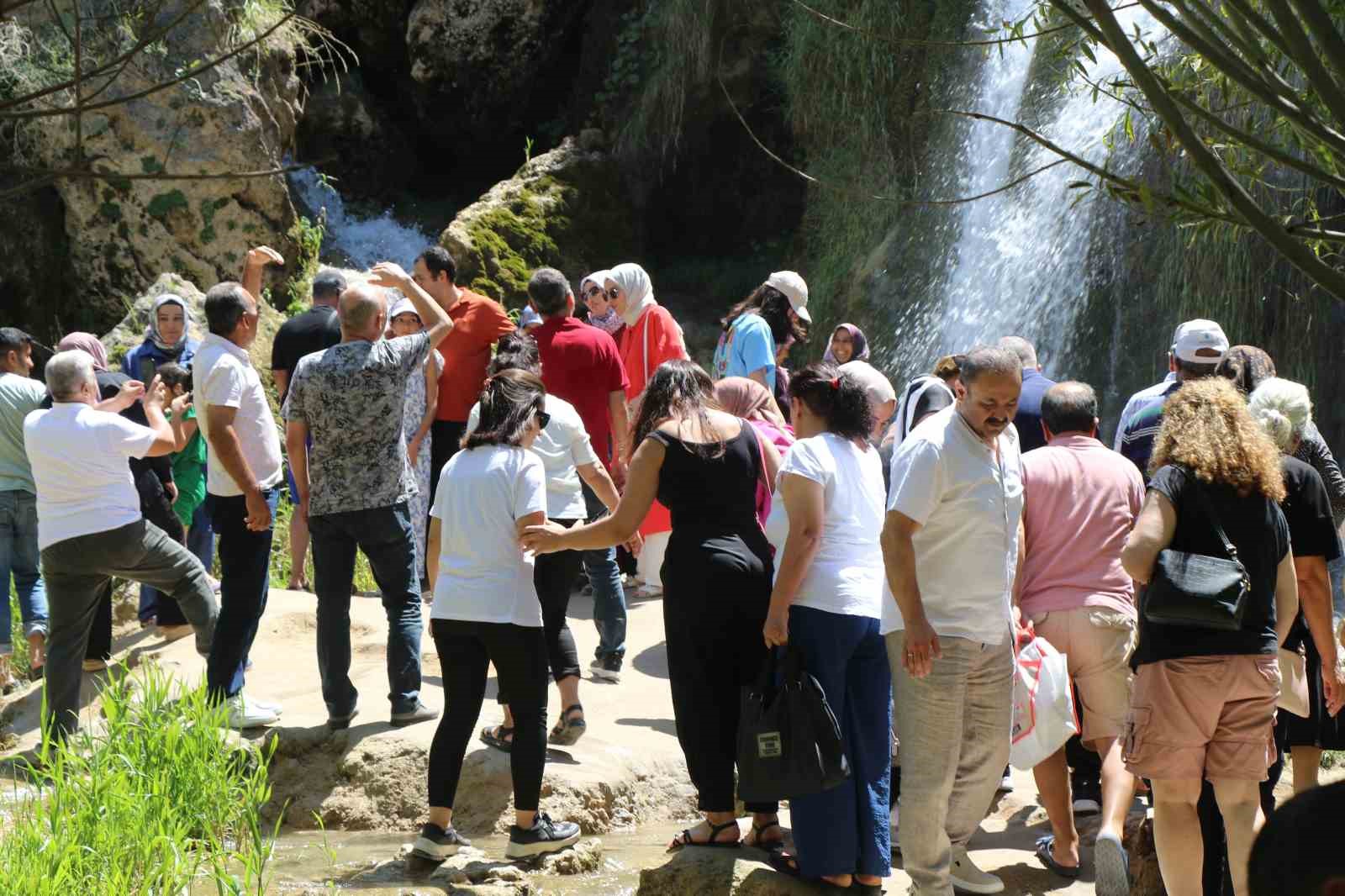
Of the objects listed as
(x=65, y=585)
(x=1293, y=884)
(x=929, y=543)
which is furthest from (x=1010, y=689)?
(x=65, y=585)

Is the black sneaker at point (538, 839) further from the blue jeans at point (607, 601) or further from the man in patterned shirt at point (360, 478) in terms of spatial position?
the blue jeans at point (607, 601)

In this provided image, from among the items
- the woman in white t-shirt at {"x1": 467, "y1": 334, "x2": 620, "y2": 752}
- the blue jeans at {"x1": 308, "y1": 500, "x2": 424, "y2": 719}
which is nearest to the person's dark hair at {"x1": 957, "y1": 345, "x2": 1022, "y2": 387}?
the woman in white t-shirt at {"x1": 467, "y1": 334, "x2": 620, "y2": 752}

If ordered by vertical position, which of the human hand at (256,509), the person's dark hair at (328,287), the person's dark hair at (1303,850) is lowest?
the person's dark hair at (1303,850)

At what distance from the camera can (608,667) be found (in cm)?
685

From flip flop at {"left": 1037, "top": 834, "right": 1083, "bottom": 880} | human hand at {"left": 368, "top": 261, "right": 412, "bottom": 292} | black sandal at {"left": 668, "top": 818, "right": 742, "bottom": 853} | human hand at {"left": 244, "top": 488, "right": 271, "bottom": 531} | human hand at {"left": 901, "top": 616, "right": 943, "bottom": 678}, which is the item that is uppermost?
human hand at {"left": 368, "top": 261, "right": 412, "bottom": 292}

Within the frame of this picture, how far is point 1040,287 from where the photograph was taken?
1215 centimetres

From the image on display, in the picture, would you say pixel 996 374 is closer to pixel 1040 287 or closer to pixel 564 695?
pixel 564 695

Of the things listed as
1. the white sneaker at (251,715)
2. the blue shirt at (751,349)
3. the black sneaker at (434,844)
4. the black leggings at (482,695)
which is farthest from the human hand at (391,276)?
the black sneaker at (434,844)

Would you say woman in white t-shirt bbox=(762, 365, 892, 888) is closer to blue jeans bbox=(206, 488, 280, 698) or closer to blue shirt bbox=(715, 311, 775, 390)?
blue jeans bbox=(206, 488, 280, 698)

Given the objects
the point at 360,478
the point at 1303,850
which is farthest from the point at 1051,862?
the point at 1303,850

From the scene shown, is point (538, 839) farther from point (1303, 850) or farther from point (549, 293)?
point (1303, 850)

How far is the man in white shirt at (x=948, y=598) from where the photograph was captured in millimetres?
4395

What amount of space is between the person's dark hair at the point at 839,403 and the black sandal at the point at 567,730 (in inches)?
75.7

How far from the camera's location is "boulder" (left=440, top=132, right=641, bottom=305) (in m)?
13.4
